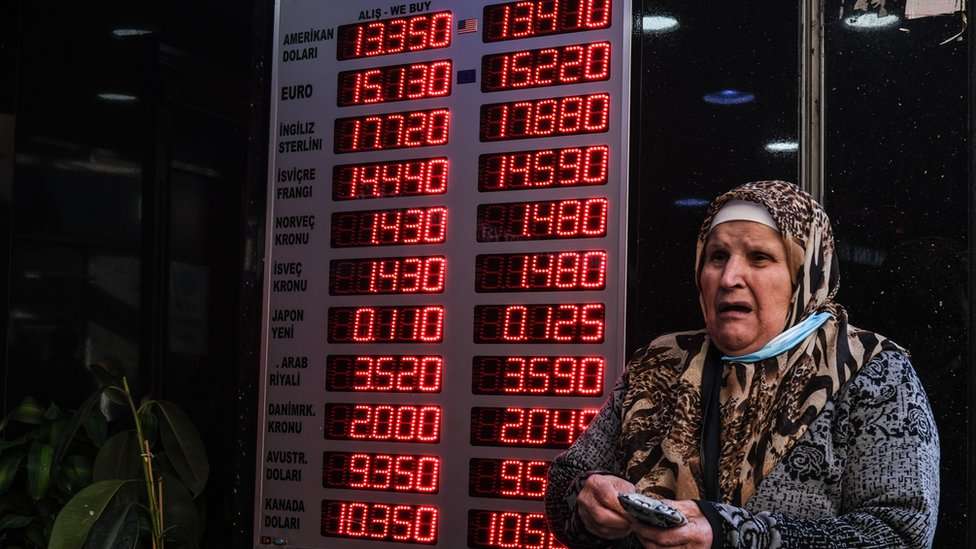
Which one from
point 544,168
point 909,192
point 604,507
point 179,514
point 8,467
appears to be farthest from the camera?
point 8,467

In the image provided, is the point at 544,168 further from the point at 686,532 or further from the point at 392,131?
the point at 686,532

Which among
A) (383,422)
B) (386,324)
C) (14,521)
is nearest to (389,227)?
(386,324)

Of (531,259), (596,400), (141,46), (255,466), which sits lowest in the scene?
(255,466)

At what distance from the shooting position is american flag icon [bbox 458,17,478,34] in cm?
357

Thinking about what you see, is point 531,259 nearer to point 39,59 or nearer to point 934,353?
point 934,353

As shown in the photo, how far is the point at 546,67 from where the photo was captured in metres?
3.44

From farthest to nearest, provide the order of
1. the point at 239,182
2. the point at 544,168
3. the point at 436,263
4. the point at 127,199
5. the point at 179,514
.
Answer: the point at 127,199
the point at 239,182
the point at 179,514
the point at 436,263
the point at 544,168

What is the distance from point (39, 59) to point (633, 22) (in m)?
2.49

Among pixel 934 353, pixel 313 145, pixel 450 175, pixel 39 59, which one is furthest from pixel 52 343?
pixel 934 353

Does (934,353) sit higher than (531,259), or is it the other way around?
(531,259)

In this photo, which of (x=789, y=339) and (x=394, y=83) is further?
(x=394, y=83)

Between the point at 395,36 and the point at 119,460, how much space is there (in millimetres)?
1535

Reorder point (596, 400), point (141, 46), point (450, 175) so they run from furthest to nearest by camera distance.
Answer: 1. point (141, 46)
2. point (450, 175)
3. point (596, 400)

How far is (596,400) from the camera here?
10.8 feet
